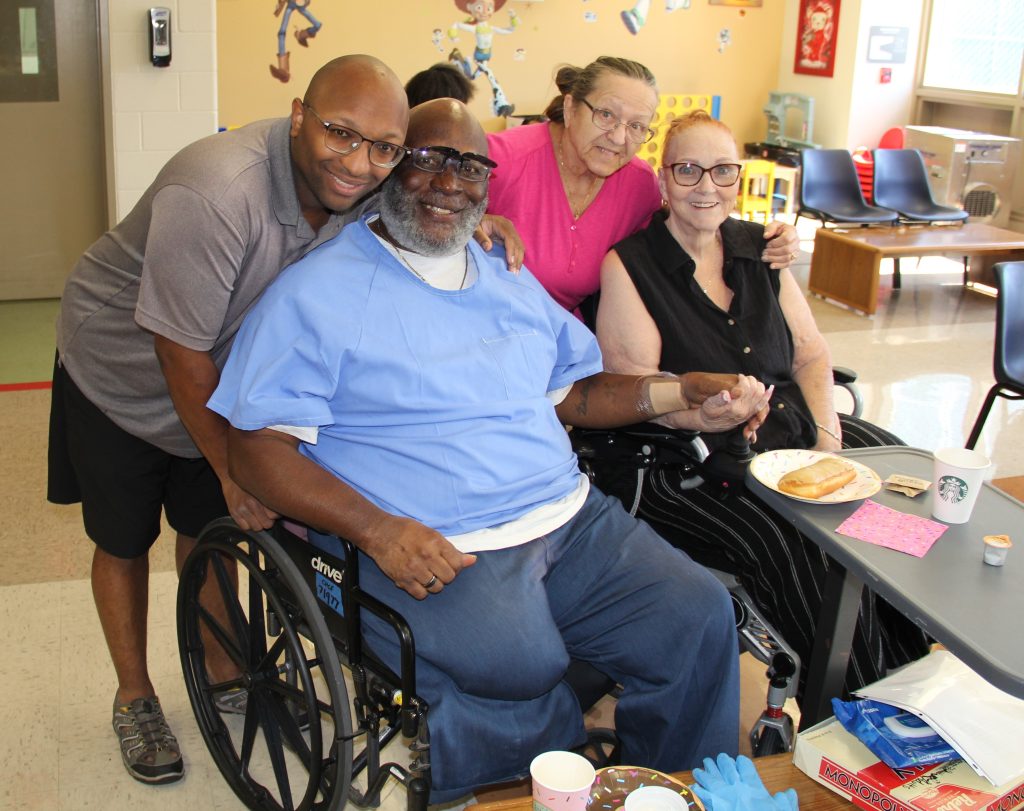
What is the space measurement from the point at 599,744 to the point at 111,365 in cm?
117

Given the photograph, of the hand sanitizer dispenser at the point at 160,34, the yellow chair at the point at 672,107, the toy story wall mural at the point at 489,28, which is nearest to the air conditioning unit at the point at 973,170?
the toy story wall mural at the point at 489,28

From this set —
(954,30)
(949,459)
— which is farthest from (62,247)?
(954,30)

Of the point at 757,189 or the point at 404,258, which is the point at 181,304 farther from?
the point at 757,189

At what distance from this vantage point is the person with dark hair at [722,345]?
2.03 metres

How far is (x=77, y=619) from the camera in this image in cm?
257

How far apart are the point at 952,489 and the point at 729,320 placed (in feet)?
2.27

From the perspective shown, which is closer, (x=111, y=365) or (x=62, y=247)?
(x=111, y=365)

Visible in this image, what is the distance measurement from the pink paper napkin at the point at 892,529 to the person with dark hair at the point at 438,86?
5.06ft

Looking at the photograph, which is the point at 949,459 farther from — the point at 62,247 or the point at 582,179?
the point at 62,247

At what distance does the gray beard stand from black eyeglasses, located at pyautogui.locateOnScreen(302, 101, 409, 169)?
0.10m

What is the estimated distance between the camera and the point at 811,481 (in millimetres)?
1707

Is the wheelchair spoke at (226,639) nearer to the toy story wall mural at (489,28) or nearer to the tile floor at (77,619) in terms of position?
the tile floor at (77,619)

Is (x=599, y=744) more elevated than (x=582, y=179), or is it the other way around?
(x=582, y=179)

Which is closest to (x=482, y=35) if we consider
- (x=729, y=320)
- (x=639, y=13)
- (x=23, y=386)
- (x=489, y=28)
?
(x=489, y=28)
